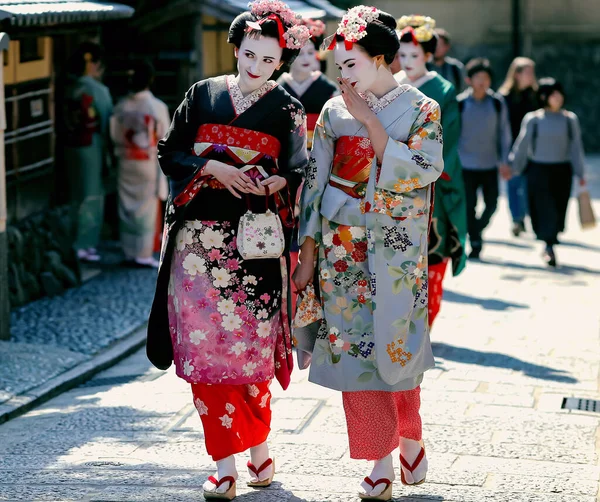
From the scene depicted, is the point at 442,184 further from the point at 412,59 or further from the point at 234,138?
the point at 234,138

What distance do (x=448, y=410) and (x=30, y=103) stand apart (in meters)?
5.51

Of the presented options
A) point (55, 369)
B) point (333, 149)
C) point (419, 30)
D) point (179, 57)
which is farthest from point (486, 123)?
point (333, 149)

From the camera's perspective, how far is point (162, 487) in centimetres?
527

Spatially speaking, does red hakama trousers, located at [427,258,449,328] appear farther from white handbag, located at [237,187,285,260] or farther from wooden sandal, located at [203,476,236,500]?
wooden sandal, located at [203,476,236,500]

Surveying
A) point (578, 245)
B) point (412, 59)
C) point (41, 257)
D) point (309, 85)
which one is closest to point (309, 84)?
point (309, 85)

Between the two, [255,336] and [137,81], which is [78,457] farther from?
[137,81]

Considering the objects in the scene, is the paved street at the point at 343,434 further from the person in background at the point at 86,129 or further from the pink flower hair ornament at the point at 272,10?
the person in background at the point at 86,129

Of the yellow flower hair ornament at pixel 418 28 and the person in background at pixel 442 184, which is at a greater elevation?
the yellow flower hair ornament at pixel 418 28

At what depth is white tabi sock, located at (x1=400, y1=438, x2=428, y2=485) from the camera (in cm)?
526

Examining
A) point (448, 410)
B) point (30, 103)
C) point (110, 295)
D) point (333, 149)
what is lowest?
point (110, 295)

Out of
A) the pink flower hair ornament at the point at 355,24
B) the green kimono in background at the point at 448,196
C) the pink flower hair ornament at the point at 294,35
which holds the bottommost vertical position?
the green kimono in background at the point at 448,196

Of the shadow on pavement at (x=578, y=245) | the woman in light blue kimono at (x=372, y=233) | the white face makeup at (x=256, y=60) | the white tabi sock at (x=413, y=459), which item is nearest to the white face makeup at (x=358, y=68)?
the woman in light blue kimono at (x=372, y=233)

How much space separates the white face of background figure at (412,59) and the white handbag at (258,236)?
9.80 feet

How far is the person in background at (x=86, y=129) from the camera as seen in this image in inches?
440
